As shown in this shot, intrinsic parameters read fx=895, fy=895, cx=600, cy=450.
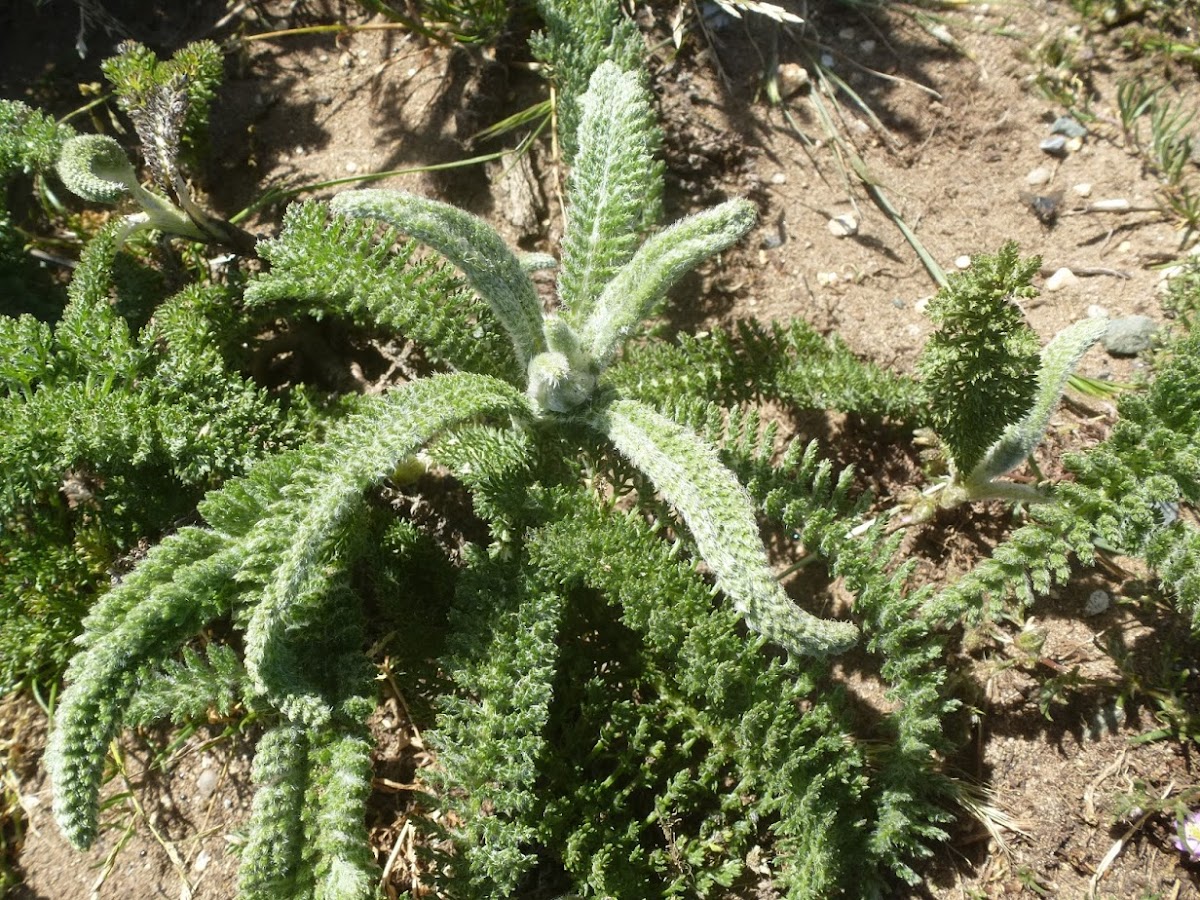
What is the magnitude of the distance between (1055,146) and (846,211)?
794mm

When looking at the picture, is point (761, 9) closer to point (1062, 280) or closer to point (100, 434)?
point (1062, 280)

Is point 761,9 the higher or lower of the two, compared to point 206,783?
higher

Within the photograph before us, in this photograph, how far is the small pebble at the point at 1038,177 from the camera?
131 inches

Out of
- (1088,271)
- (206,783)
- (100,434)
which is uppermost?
(100,434)

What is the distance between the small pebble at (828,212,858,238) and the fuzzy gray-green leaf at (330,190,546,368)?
4.62 feet

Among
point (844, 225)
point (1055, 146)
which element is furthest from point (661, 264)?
point (1055, 146)

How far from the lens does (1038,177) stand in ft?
10.9

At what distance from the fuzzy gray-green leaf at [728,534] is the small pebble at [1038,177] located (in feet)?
6.26

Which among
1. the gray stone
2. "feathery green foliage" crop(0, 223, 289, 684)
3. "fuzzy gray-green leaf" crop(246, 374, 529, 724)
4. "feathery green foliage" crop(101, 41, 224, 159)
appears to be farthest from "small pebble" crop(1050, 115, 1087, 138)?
"feathery green foliage" crop(101, 41, 224, 159)

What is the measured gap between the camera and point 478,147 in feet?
11.8

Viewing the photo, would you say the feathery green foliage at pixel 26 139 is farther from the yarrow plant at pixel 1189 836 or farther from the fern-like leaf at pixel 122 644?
the yarrow plant at pixel 1189 836

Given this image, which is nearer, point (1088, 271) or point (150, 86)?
point (150, 86)

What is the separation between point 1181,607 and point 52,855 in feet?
11.3

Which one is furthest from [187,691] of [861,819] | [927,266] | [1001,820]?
[927,266]
